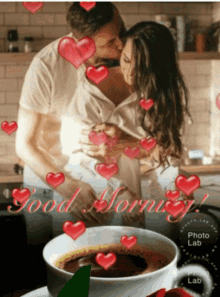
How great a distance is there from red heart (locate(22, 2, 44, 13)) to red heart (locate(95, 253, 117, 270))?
0.72m

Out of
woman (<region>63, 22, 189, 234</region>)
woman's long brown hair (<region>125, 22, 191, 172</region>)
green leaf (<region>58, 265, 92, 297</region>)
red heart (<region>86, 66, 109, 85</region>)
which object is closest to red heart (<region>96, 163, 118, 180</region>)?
woman (<region>63, 22, 189, 234</region>)

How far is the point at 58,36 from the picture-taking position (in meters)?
0.96

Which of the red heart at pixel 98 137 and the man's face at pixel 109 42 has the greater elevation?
the man's face at pixel 109 42

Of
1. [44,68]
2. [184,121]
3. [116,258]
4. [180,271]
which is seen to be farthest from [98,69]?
[180,271]

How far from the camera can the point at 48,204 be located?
39.4 inches

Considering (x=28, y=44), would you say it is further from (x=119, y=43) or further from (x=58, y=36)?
(x=119, y=43)

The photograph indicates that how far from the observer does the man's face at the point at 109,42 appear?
959 mm

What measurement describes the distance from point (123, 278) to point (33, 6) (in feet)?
2.53

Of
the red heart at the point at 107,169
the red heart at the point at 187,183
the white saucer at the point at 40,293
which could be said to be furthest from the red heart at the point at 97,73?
the white saucer at the point at 40,293

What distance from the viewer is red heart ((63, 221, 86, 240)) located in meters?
0.99

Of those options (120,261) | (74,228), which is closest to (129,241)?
(120,261)

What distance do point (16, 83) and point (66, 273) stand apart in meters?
0.54

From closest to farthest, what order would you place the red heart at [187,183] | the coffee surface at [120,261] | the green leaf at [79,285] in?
the green leaf at [79,285] < the coffee surface at [120,261] < the red heart at [187,183]

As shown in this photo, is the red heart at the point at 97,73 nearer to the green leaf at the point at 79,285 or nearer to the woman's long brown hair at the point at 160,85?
the woman's long brown hair at the point at 160,85
